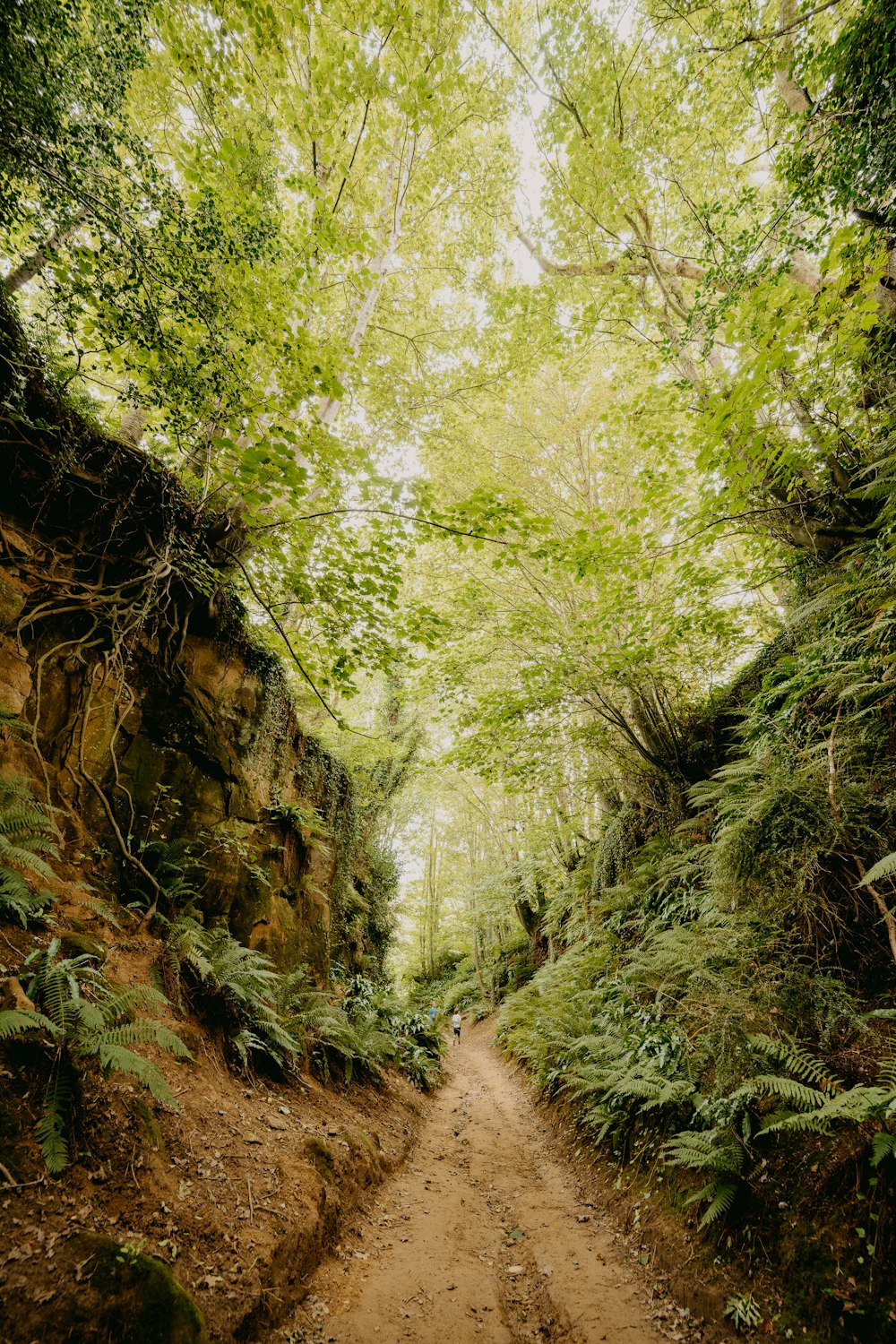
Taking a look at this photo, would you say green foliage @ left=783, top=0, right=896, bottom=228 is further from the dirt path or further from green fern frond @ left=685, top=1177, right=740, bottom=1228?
the dirt path

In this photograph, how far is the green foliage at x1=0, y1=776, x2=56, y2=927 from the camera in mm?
2998

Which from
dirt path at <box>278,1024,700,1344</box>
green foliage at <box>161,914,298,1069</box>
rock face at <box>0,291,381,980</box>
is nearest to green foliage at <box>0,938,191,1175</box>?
green foliage at <box>161,914,298,1069</box>

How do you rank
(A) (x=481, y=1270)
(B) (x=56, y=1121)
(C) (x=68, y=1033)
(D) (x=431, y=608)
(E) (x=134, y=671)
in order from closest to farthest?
(B) (x=56, y=1121)
(C) (x=68, y=1033)
(A) (x=481, y=1270)
(E) (x=134, y=671)
(D) (x=431, y=608)

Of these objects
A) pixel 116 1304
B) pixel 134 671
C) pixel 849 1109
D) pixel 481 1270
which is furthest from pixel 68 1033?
pixel 849 1109

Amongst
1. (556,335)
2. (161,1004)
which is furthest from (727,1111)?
(556,335)

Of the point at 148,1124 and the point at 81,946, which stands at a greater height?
the point at 81,946

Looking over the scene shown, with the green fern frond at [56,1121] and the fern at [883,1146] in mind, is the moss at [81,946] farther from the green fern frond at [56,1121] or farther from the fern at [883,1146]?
the fern at [883,1146]

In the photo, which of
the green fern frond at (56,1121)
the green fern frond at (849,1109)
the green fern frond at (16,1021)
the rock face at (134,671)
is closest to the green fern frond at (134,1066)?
the green fern frond at (56,1121)

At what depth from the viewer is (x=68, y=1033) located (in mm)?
2506

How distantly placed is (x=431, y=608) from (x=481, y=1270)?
235 inches

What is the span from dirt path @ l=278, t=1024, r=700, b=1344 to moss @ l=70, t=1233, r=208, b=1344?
1.01 m

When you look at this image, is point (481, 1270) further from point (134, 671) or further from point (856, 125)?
point (856, 125)

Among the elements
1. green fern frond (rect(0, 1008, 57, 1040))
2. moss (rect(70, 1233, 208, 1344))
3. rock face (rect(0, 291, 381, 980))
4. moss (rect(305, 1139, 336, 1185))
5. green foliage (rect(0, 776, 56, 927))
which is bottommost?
moss (rect(305, 1139, 336, 1185))

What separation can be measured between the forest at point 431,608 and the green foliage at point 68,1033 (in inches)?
1.0
